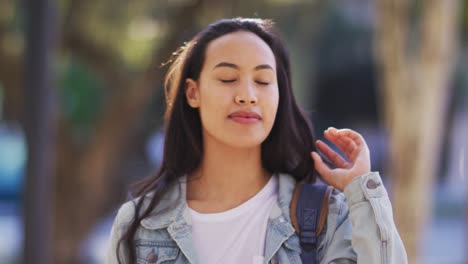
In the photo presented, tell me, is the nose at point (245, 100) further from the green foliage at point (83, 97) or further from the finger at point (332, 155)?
the green foliage at point (83, 97)

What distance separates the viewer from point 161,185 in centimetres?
233

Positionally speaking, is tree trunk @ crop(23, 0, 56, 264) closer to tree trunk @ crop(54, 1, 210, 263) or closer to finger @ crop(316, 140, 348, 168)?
tree trunk @ crop(54, 1, 210, 263)

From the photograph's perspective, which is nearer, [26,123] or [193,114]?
[193,114]

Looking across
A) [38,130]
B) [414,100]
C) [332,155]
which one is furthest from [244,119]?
[414,100]

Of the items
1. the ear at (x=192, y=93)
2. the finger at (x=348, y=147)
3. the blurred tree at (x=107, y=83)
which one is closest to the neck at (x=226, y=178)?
the ear at (x=192, y=93)

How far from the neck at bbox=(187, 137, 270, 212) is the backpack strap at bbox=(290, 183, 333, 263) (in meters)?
0.14

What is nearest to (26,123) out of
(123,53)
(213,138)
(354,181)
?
(213,138)

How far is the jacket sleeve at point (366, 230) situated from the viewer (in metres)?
2.03

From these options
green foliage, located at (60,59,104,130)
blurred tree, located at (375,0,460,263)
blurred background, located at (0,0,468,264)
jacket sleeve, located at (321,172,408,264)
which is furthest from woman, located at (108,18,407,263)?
green foliage, located at (60,59,104,130)

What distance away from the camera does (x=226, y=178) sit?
2291 millimetres

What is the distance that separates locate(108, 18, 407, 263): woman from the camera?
6.89 feet

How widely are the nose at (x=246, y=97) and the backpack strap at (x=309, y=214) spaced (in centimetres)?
28

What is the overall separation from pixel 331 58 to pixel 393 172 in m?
13.6

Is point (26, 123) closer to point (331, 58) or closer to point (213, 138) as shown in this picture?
point (213, 138)
